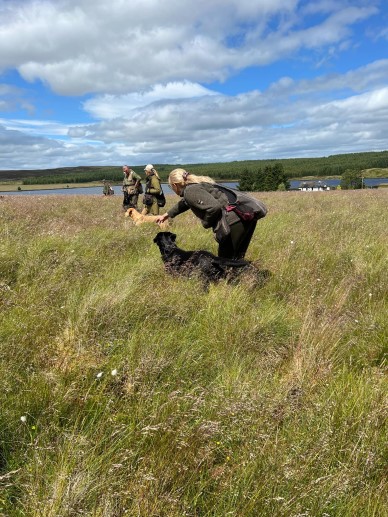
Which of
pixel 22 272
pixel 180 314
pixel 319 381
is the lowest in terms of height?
pixel 319 381

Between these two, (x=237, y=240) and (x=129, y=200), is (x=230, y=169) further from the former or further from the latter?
(x=237, y=240)

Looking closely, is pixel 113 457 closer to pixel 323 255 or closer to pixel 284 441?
pixel 284 441

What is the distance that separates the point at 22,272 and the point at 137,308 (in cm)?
173

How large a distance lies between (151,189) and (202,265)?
28.1 ft

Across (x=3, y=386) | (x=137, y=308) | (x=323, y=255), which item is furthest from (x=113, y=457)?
(x=323, y=255)

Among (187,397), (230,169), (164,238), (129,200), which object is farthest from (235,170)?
(187,397)

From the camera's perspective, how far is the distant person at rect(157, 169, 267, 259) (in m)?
4.65

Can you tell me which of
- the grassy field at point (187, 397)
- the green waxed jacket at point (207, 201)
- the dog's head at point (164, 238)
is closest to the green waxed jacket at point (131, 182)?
the dog's head at point (164, 238)

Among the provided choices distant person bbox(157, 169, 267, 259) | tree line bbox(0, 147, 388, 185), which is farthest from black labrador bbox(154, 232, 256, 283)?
tree line bbox(0, 147, 388, 185)

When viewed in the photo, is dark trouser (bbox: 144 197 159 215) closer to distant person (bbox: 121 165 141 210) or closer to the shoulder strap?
distant person (bbox: 121 165 141 210)

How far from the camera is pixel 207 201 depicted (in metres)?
4.60

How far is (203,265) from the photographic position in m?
4.88

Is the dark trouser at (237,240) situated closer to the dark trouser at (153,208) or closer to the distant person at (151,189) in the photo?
the distant person at (151,189)

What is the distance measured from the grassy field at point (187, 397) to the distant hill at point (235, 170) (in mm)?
107757
